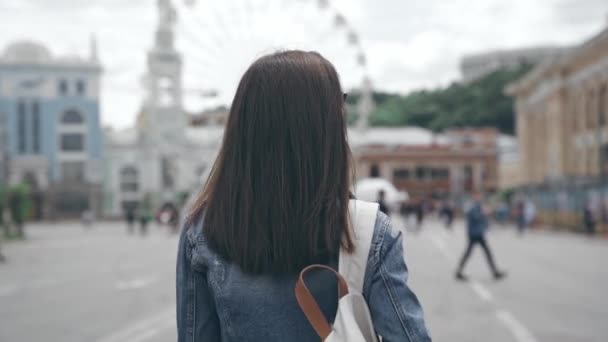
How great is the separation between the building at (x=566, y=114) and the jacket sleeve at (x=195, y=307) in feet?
128

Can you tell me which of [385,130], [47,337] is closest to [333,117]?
[47,337]

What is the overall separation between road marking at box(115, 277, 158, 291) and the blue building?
55004 mm

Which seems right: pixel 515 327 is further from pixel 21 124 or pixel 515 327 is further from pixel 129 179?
pixel 129 179

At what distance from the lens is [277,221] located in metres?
2.31

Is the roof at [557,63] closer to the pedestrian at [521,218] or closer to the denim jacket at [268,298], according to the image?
the pedestrian at [521,218]

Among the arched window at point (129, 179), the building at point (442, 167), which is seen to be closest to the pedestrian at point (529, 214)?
the building at point (442, 167)

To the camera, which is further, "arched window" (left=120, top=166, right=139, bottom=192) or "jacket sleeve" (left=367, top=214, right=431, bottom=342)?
"arched window" (left=120, top=166, right=139, bottom=192)

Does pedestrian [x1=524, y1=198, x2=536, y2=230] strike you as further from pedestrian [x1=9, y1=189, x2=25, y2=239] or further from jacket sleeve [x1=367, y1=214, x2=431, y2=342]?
jacket sleeve [x1=367, y1=214, x2=431, y2=342]

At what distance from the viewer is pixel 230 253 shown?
7.64 feet

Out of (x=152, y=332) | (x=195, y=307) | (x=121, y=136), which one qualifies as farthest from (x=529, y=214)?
(x=121, y=136)

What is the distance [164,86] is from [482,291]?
36.1m

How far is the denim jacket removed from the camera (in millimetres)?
2182

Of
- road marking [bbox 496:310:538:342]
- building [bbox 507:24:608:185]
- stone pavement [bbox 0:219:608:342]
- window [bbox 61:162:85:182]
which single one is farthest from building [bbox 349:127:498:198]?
road marking [bbox 496:310:538:342]

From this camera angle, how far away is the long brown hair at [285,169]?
2.28 metres
